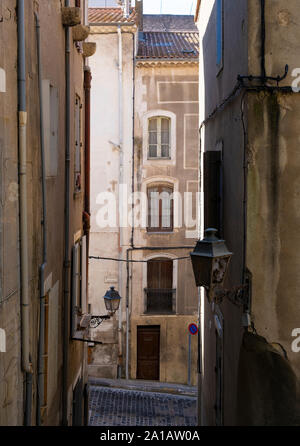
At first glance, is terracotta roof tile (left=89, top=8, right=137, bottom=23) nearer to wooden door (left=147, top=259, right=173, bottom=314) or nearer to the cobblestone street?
wooden door (left=147, top=259, right=173, bottom=314)

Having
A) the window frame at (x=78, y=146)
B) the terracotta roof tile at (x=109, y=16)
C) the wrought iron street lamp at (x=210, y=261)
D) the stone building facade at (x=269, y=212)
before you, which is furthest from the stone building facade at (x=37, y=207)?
the terracotta roof tile at (x=109, y=16)

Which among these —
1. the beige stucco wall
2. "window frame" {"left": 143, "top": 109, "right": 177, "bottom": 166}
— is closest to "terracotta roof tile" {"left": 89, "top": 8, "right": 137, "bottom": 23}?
the beige stucco wall

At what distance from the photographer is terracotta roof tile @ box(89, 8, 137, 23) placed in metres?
21.6

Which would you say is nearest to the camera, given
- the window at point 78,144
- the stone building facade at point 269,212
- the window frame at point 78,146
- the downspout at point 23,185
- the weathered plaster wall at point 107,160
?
the downspout at point 23,185

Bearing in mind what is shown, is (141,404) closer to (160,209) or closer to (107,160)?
(160,209)

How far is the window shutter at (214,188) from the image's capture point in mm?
8914

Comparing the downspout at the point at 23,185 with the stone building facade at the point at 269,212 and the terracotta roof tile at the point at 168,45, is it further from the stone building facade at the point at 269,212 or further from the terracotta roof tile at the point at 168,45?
the terracotta roof tile at the point at 168,45

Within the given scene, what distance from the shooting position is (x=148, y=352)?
21953 mm

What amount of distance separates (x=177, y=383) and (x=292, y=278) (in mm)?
16188

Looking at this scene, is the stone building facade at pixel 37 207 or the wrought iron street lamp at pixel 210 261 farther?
the wrought iron street lamp at pixel 210 261

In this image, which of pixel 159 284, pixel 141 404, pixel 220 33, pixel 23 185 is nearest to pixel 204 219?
pixel 220 33

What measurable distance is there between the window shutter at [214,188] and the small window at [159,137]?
1292 cm

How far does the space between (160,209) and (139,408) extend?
7725 mm
